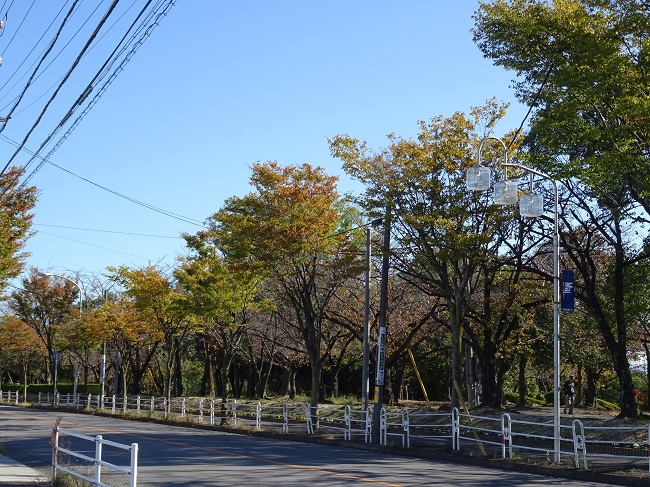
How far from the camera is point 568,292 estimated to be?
17.6m

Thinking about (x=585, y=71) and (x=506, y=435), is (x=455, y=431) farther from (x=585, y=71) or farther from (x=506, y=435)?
(x=585, y=71)

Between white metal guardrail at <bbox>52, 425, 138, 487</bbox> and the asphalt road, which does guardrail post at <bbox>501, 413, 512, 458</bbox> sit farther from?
white metal guardrail at <bbox>52, 425, 138, 487</bbox>

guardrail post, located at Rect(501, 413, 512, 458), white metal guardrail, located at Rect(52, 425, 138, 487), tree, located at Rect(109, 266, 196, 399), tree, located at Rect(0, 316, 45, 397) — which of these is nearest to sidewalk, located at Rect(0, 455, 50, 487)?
white metal guardrail, located at Rect(52, 425, 138, 487)

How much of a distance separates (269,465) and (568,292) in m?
8.04

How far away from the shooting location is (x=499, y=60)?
60.7ft

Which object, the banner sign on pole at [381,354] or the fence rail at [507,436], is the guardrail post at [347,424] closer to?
the fence rail at [507,436]

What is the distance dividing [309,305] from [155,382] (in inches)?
1740

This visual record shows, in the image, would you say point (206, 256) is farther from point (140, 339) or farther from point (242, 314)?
point (140, 339)

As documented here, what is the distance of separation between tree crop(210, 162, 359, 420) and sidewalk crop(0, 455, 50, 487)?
39.5 feet

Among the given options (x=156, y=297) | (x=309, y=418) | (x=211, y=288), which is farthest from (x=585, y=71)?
(x=156, y=297)

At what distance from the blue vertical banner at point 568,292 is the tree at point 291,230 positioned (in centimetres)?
877

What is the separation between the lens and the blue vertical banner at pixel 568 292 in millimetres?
17312

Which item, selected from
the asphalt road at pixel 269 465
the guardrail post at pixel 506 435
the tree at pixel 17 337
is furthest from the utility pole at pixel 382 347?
the tree at pixel 17 337

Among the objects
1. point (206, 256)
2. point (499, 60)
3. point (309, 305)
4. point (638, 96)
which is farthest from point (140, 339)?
point (638, 96)
